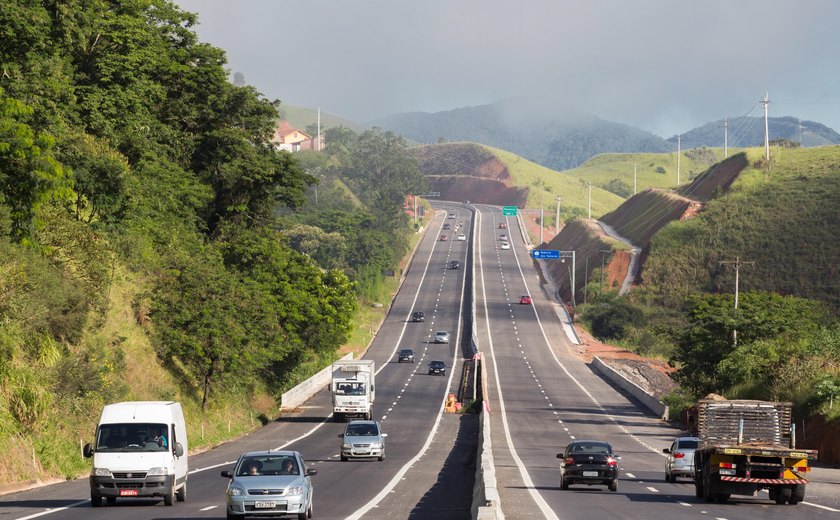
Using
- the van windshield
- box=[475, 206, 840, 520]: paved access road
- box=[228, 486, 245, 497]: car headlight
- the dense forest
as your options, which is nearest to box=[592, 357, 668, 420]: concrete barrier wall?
box=[475, 206, 840, 520]: paved access road

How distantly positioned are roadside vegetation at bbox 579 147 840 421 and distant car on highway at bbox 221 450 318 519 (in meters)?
46.7

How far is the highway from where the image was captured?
29086 mm

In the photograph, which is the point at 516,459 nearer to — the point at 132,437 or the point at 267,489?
the point at 132,437

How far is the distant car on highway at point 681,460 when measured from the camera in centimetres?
4075

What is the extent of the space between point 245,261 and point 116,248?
17728 mm

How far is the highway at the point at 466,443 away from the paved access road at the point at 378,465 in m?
0.07

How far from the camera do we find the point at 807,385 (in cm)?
6194

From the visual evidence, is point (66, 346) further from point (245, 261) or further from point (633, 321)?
point (633, 321)

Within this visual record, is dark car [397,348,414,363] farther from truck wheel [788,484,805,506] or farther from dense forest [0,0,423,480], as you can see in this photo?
truck wheel [788,484,805,506]

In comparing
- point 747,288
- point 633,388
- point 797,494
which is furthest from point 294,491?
point 747,288

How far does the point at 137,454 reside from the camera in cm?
2856

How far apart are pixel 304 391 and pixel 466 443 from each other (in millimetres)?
30358

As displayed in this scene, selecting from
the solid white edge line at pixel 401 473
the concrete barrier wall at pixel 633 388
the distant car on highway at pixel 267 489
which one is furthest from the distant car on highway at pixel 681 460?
the concrete barrier wall at pixel 633 388

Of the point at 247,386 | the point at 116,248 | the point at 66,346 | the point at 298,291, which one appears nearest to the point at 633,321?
the point at 298,291
